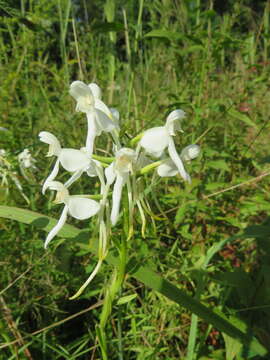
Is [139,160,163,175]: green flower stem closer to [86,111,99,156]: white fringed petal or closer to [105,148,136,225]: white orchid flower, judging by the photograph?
[105,148,136,225]: white orchid flower

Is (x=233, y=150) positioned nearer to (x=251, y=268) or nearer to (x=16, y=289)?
(x=251, y=268)

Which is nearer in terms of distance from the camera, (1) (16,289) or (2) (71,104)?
(1) (16,289)

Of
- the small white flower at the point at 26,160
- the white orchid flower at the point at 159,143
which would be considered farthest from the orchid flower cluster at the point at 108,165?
the small white flower at the point at 26,160

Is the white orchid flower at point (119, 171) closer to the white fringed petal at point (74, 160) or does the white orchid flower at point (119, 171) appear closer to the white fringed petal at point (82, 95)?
the white fringed petal at point (74, 160)

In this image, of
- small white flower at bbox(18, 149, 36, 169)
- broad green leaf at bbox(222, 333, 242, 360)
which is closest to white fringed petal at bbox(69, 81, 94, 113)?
small white flower at bbox(18, 149, 36, 169)

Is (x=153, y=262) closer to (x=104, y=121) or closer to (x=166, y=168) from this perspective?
(x=166, y=168)

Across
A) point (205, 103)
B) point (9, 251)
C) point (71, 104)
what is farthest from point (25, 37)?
point (9, 251)
